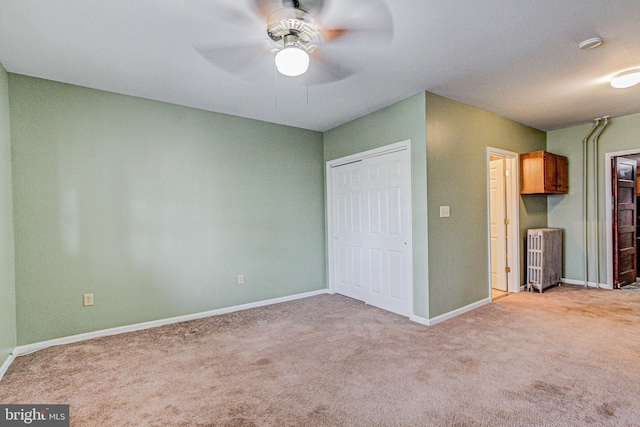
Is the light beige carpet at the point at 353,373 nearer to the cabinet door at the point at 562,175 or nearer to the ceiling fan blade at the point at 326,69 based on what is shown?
the cabinet door at the point at 562,175

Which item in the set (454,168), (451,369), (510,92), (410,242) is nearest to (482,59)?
(510,92)

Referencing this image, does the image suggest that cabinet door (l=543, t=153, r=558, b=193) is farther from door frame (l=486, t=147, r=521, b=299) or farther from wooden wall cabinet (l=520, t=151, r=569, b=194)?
door frame (l=486, t=147, r=521, b=299)

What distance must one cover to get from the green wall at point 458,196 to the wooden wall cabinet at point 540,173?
588 millimetres

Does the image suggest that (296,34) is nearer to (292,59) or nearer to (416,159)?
(292,59)

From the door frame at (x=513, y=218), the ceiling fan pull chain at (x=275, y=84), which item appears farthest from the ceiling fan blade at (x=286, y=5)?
the door frame at (x=513, y=218)

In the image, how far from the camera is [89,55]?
2.55 m

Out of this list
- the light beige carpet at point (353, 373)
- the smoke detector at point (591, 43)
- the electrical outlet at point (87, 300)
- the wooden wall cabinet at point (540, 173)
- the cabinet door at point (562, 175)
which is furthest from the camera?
the cabinet door at point (562, 175)

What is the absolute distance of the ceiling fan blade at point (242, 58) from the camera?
2.44 metres

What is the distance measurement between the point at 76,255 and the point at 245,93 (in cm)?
240

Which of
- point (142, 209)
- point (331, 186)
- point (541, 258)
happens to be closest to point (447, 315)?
point (541, 258)

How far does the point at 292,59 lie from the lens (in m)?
2.07

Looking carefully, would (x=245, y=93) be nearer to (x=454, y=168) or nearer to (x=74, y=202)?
(x=74, y=202)

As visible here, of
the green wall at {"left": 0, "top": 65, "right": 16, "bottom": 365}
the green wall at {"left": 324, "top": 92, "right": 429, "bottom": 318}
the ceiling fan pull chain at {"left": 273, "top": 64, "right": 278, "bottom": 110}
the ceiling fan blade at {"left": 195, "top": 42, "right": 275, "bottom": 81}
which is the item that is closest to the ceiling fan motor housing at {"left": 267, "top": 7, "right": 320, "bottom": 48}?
the ceiling fan blade at {"left": 195, "top": 42, "right": 275, "bottom": 81}

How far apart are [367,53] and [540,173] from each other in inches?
139
